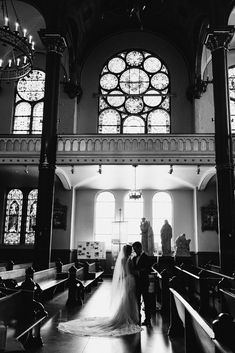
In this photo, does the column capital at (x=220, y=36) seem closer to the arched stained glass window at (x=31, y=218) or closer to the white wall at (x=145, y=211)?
the white wall at (x=145, y=211)

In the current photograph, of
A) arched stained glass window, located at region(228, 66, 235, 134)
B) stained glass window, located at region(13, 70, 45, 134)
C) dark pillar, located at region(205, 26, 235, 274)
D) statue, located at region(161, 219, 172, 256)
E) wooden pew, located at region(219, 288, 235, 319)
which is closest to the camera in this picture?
wooden pew, located at region(219, 288, 235, 319)

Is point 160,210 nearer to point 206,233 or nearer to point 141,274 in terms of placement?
point 206,233

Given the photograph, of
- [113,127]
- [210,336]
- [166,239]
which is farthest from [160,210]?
[210,336]

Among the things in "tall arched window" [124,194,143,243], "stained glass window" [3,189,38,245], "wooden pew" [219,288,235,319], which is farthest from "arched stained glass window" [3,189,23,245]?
"wooden pew" [219,288,235,319]

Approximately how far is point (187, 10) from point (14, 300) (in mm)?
17254

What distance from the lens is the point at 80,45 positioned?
19891mm

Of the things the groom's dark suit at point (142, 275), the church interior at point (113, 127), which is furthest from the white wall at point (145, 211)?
the groom's dark suit at point (142, 275)

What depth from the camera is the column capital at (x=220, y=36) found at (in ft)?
46.4

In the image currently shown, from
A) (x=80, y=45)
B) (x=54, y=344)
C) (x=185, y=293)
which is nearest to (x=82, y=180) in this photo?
(x=80, y=45)

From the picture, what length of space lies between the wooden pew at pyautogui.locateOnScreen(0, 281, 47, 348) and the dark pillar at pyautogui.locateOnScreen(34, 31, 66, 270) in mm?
6808

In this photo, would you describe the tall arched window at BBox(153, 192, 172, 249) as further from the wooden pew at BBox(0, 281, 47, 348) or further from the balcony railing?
the wooden pew at BBox(0, 281, 47, 348)

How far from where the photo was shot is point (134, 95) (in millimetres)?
20125

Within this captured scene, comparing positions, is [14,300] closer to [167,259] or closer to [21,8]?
[167,259]

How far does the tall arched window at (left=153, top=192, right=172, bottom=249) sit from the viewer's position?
20.3m
